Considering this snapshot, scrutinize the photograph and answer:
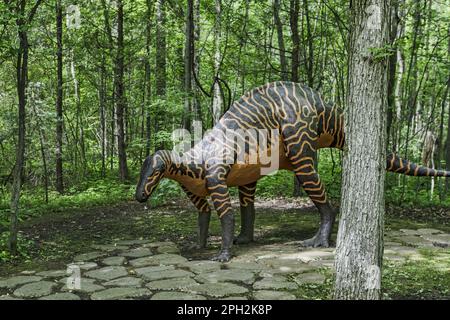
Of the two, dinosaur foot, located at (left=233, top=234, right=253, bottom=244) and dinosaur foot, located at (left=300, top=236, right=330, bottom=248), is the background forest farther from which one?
dinosaur foot, located at (left=300, top=236, right=330, bottom=248)

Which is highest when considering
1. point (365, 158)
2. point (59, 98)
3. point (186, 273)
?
point (59, 98)

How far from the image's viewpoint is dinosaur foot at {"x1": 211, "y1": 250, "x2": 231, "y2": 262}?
475 cm

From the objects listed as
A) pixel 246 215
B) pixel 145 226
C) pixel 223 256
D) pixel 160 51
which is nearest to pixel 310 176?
pixel 246 215

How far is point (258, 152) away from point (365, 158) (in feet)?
7.22

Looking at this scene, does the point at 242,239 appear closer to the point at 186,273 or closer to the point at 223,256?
the point at 223,256

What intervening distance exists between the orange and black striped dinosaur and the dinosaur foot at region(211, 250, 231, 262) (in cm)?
2

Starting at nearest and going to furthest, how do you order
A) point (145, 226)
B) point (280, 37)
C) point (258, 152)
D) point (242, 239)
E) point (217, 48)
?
point (258, 152) < point (242, 239) < point (145, 226) < point (280, 37) < point (217, 48)

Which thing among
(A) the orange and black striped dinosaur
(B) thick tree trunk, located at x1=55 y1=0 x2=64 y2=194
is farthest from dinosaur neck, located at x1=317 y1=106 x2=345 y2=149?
(B) thick tree trunk, located at x1=55 y1=0 x2=64 y2=194

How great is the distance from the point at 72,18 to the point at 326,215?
8419mm

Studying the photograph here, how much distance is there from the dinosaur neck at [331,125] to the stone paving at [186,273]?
4.32ft

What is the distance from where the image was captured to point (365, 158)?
3041 millimetres

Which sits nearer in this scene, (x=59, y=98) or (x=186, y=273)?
(x=186, y=273)
